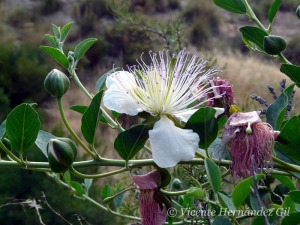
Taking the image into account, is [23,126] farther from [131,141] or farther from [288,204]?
[288,204]

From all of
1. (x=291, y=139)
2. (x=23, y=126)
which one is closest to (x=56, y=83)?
(x=23, y=126)

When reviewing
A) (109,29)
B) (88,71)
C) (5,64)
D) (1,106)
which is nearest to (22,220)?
(1,106)

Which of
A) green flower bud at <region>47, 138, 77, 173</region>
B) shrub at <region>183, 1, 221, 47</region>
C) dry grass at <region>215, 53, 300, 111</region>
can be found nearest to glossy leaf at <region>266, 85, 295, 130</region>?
green flower bud at <region>47, 138, 77, 173</region>

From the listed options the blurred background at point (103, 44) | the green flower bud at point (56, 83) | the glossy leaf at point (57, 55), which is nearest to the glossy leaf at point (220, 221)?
the green flower bud at point (56, 83)

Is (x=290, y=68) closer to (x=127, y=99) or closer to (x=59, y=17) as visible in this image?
(x=127, y=99)

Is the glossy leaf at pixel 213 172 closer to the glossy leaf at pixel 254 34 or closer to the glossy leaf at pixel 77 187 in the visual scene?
the glossy leaf at pixel 254 34

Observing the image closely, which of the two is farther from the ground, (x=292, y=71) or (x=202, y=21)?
(x=292, y=71)

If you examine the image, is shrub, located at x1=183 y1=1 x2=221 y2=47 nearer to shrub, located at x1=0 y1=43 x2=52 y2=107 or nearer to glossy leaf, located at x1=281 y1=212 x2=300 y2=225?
shrub, located at x1=0 y1=43 x2=52 y2=107
